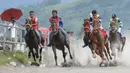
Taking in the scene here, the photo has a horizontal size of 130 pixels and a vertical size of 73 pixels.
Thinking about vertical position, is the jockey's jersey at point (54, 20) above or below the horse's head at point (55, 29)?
above

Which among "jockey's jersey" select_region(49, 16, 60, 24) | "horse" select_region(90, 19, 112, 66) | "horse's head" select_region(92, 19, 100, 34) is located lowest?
"horse" select_region(90, 19, 112, 66)

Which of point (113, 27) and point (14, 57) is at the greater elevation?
point (113, 27)

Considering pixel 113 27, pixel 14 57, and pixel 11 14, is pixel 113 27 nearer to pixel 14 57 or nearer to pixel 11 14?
pixel 11 14

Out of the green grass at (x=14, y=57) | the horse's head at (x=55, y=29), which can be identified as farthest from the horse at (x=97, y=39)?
the green grass at (x=14, y=57)

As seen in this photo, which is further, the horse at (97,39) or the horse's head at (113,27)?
the horse's head at (113,27)

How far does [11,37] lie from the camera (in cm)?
3155

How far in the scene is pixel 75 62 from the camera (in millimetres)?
29328

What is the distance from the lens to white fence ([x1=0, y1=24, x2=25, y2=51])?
30297 millimetres

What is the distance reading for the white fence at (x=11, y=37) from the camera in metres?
30.3

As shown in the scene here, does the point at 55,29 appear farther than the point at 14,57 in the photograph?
No

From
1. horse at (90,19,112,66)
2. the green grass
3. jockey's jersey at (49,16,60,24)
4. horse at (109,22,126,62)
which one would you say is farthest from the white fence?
horse at (90,19,112,66)

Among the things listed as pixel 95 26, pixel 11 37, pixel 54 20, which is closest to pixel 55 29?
pixel 54 20

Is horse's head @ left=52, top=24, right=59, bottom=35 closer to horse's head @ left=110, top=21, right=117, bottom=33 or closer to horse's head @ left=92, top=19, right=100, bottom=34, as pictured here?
horse's head @ left=92, top=19, right=100, bottom=34

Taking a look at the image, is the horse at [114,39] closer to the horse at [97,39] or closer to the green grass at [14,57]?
the horse at [97,39]
